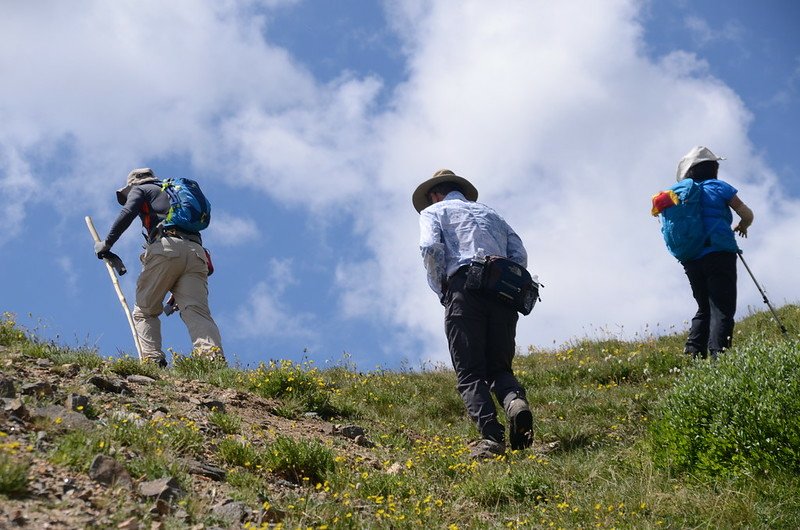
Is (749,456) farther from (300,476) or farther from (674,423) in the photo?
(300,476)

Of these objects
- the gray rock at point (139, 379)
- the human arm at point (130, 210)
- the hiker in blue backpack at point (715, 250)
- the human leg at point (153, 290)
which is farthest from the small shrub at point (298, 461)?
the hiker in blue backpack at point (715, 250)

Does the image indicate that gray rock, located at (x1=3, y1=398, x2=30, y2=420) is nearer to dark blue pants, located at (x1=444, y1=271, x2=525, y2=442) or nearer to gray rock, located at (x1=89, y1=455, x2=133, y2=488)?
gray rock, located at (x1=89, y1=455, x2=133, y2=488)

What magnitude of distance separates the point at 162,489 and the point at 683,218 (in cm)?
724

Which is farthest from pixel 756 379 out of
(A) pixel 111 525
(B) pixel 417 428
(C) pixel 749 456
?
(A) pixel 111 525

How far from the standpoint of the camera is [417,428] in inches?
344

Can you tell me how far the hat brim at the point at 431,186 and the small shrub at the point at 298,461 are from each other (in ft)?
11.0

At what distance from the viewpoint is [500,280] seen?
7.92 meters

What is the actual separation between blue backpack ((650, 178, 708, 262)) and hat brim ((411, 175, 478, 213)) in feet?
8.64

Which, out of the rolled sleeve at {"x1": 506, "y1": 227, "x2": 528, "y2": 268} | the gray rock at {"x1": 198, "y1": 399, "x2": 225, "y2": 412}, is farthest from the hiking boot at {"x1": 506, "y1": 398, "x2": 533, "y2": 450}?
the gray rock at {"x1": 198, "y1": 399, "x2": 225, "y2": 412}

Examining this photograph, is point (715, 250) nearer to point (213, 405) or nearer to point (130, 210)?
point (213, 405)

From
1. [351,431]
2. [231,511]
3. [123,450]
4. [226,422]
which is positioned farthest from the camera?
[351,431]

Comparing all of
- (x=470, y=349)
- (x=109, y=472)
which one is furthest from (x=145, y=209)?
(x=109, y=472)

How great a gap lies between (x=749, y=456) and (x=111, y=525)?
445 centimetres

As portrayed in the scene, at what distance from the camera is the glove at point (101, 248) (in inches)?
421
